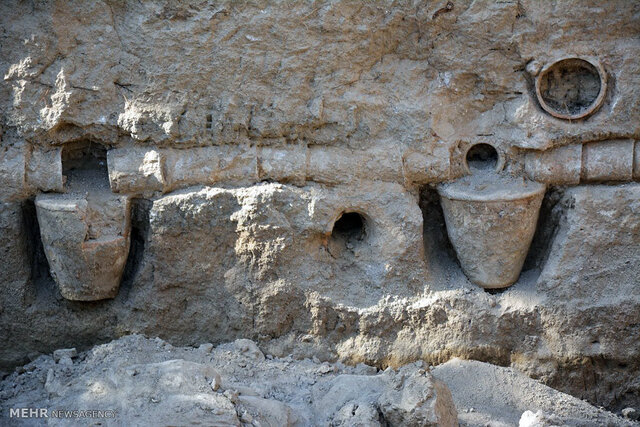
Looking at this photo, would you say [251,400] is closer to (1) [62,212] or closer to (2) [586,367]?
Result: (1) [62,212]

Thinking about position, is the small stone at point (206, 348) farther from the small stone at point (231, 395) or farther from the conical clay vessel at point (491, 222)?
the conical clay vessel at point (491, 222)

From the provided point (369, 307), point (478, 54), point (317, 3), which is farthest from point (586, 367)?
point (317, 3)

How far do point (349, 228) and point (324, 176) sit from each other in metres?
0.33

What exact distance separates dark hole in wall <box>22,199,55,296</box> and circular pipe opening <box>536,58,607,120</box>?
2.24m

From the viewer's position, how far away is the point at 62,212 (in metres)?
3.34

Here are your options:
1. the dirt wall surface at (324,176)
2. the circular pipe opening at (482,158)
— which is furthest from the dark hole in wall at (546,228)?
the circular pipe opening at (482,158)

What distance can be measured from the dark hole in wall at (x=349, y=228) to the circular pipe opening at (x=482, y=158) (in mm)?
548

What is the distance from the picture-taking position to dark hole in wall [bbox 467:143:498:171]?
355 cm

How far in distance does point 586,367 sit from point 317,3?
1.96 m

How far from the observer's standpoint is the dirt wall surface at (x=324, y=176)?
3338 millimetres

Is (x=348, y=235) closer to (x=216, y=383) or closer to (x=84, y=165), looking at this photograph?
(x=216, y=383)

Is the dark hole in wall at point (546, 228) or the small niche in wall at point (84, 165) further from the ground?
the small niche in wall at point (84, 165)

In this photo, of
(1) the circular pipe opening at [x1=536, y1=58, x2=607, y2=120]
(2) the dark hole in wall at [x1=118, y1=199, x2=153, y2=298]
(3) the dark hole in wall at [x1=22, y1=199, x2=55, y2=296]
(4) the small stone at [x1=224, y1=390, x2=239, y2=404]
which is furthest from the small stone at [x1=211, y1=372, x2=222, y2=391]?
(1) the circular pipe opening at [x1=536, y1=58, x2=607, y2=120]

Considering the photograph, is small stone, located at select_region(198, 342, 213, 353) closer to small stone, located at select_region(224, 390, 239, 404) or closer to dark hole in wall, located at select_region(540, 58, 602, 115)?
small stone, located at select_region(224, 390, 239, 404)
